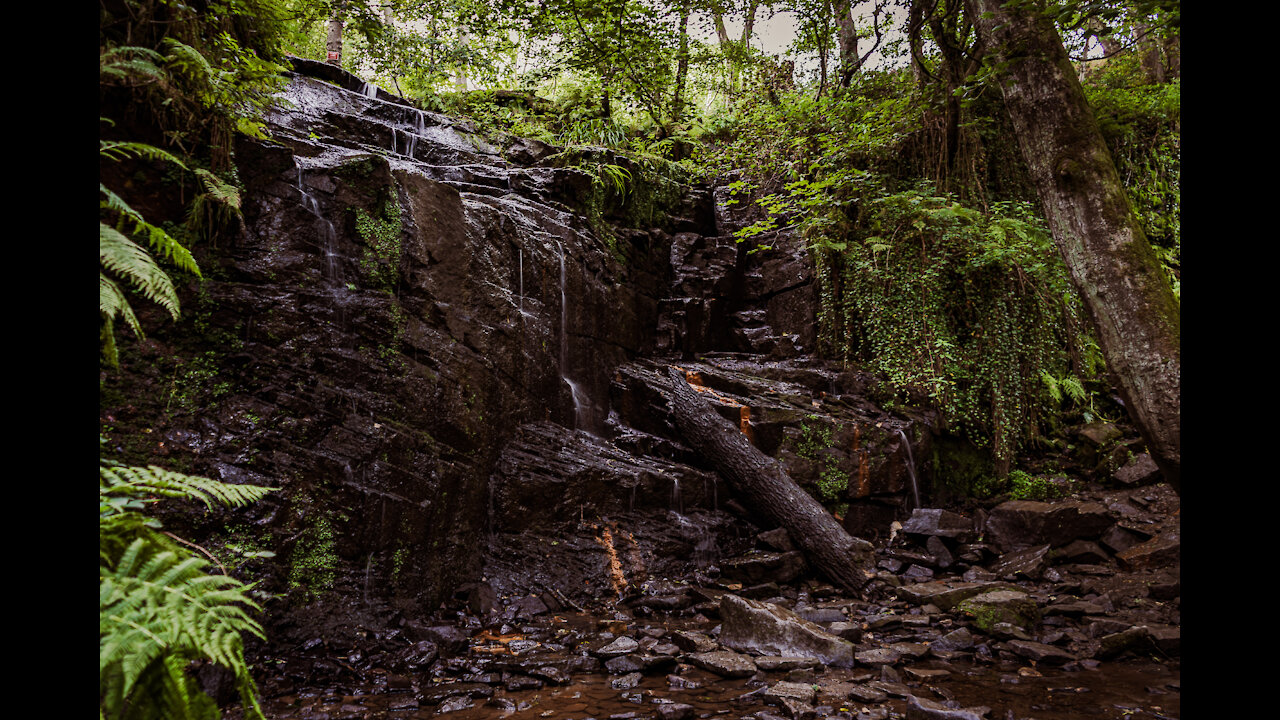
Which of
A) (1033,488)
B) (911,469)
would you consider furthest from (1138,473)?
(911,469)

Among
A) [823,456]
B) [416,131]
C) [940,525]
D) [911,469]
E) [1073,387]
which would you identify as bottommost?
[940,525]

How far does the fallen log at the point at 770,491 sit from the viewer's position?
718 centimetres

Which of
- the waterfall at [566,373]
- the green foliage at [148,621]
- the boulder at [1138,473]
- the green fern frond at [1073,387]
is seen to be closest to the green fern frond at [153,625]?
the green foliage at [148,621]

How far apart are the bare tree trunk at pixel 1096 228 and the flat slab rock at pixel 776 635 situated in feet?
8.52

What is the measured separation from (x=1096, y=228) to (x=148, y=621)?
190 inches

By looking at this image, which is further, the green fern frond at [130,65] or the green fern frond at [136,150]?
the green fern frond at [130,65]

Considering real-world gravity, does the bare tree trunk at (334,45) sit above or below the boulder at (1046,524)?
above

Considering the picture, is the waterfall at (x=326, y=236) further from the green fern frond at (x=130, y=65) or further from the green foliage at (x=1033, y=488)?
the green foliage at (x=1033, y=488)

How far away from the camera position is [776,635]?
16.5 ft

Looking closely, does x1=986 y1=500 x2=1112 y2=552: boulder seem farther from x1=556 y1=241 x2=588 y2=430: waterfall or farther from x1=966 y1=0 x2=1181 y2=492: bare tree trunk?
x1=556 y1=241 x2=588 y2=430: waterfall

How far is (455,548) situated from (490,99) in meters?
10.9

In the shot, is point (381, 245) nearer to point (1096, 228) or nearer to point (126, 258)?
point (126, 258)
